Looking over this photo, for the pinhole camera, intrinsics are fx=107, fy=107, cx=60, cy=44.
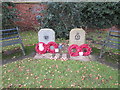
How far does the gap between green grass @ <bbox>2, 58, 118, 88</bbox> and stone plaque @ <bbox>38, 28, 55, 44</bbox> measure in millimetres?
1098

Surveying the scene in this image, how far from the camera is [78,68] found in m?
3.70

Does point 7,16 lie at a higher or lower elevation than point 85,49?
higher

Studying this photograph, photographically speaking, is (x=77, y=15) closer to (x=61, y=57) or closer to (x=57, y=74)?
(x=61, y=57)

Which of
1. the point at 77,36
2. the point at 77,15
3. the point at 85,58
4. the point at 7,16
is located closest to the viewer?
the point at 85,58

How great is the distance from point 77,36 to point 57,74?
6.85 ft

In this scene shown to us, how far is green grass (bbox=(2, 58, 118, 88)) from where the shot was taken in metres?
3.03

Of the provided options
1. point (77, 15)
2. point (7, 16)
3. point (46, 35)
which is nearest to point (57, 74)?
point (46, 35)

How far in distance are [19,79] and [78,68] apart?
1.94m

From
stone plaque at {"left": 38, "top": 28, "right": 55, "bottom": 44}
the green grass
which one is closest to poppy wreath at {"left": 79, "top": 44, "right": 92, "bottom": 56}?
the green grass

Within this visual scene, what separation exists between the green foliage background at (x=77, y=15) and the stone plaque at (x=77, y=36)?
144 centimetres

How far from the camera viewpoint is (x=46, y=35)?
15.8 ft

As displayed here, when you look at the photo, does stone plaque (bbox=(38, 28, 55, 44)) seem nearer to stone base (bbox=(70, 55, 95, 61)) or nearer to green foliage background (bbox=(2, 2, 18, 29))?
stone base (bbox=(70, 55, 95, 61))

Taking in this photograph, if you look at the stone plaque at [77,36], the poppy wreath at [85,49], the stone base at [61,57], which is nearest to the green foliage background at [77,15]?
the stone plaque at [77,36]

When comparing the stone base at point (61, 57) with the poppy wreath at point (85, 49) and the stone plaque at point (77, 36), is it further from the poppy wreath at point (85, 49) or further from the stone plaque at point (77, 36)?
the stone plaque at point (77, 36)
